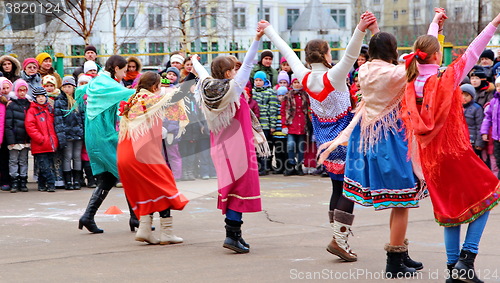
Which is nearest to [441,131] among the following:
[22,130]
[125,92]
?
[125,92]

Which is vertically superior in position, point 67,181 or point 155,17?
point 155,17

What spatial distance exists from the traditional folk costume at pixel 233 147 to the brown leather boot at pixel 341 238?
0.87m

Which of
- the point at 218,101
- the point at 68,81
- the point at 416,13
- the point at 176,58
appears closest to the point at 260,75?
the point at 176,58

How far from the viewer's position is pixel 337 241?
21.0 ft

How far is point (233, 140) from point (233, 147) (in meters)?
0.07

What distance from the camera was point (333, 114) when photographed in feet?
21.6

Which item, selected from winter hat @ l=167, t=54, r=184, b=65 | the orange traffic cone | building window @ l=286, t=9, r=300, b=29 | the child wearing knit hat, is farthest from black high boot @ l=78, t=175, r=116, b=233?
building window @ l=286, t=9, r=300, b=29

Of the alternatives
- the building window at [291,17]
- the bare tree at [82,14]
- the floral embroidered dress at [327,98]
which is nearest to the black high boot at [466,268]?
the floral embroidered dress at [327,98]

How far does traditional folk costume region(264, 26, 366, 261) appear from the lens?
20.6 feet

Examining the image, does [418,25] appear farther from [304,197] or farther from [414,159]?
[414,159]

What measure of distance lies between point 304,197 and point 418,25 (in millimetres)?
44918

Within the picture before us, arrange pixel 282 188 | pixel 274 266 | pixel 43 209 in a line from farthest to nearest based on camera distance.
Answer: pixel 282 188, pixel 43 209, pixel 274 266

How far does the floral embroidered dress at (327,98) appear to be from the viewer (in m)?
6.25

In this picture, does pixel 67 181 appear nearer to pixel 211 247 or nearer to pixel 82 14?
pixel 211 247
